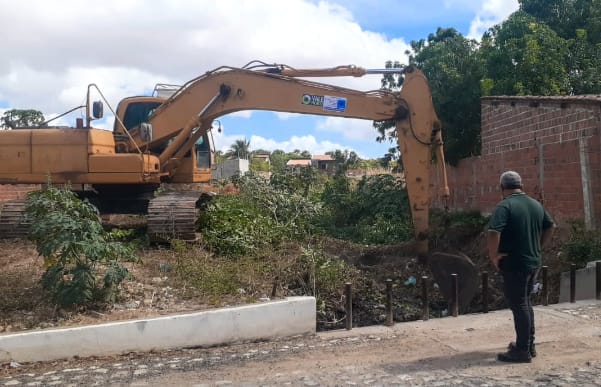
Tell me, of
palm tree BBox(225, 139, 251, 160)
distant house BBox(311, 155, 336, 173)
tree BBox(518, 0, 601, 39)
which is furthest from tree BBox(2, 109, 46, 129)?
palm tree BBox(225, 139, 251, 160)

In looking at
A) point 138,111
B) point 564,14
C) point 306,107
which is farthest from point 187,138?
point 564,14

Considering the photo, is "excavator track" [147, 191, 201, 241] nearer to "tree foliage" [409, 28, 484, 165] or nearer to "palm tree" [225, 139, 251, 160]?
"tree foliage" [409, 28, 484, 165]

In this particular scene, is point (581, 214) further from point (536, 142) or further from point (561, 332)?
point (561, 332)

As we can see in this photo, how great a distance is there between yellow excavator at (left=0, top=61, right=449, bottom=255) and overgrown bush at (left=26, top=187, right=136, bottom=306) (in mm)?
2850

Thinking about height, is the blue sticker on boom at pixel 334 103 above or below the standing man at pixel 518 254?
above

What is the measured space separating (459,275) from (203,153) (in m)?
5.67

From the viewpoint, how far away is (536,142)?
37.9 ft

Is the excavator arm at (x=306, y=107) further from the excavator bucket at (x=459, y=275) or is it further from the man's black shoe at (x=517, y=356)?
the man's black shoe at (x=517, y=356)

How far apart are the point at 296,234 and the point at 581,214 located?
16.1 feet

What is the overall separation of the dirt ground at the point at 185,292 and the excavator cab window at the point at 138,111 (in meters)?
3.04

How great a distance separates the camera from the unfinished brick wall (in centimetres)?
980

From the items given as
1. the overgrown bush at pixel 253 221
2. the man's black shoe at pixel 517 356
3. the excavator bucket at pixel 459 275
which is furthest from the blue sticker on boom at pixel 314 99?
the man's black shoe at pixel 517 356

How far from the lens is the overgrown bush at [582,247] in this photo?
29.5 feet

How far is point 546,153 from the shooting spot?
36.6 ft
